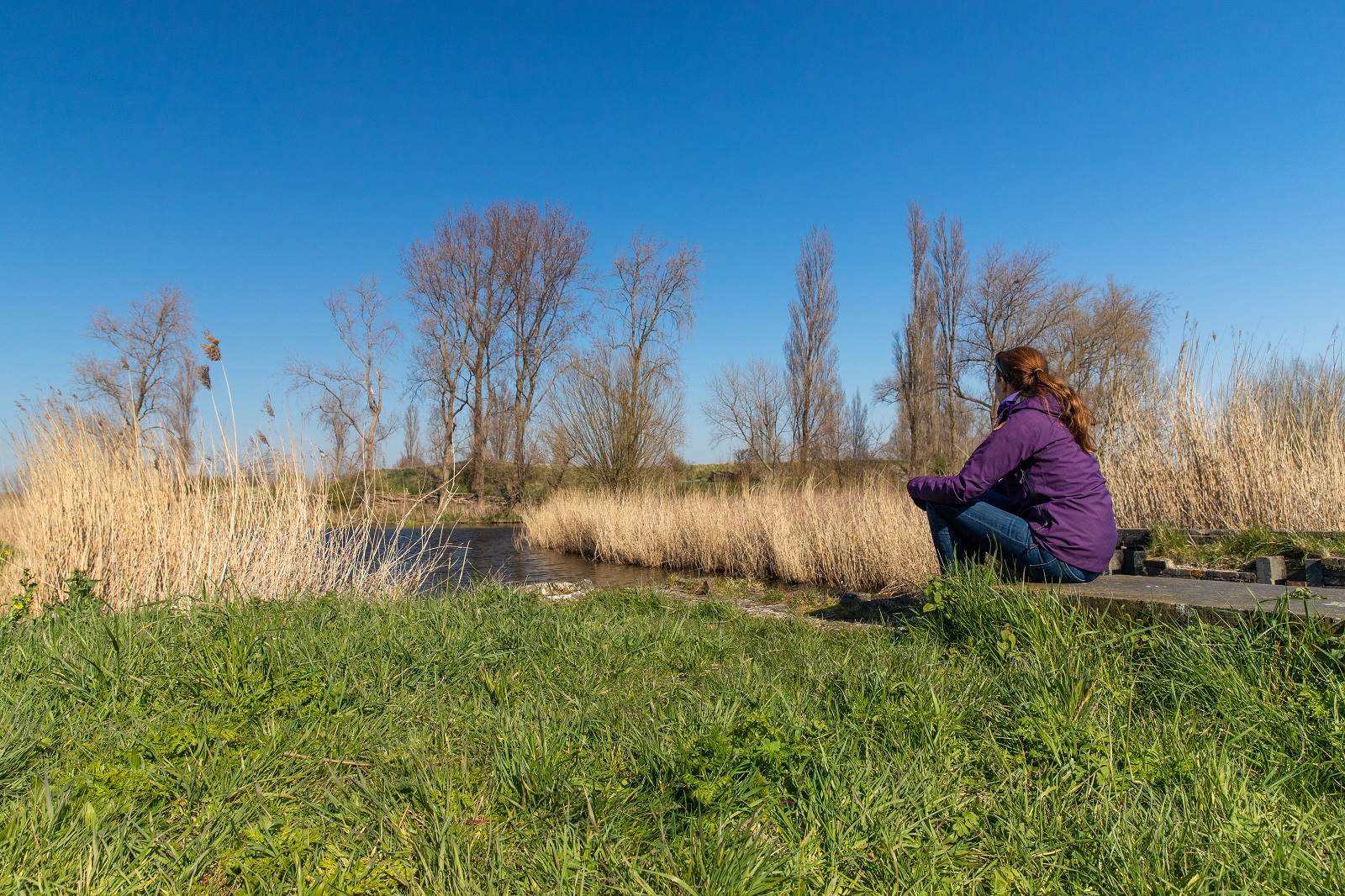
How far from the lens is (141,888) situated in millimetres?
1598

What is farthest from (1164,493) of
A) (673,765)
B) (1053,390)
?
(673,765)

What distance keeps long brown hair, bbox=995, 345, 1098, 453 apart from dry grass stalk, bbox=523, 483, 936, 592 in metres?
3.84

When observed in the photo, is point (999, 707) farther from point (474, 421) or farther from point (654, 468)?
point (474, 421)

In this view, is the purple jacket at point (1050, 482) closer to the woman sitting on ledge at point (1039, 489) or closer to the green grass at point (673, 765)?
the woman sitting on ledge at point (1039, 489)

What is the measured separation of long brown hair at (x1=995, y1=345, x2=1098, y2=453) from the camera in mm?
3729

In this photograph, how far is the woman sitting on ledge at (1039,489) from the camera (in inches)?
140

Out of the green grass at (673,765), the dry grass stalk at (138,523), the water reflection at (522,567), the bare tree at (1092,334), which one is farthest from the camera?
the bare tree at (1092,334)

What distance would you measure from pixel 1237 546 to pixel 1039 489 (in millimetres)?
2952

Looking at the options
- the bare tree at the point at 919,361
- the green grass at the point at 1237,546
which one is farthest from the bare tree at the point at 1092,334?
the green grass at the point at 1237,546

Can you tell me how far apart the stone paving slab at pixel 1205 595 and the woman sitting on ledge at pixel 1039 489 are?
0.79 feet

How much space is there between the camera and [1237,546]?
5.28 meters

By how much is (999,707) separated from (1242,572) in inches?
153

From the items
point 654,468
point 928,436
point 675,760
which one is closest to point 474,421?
point 654,468

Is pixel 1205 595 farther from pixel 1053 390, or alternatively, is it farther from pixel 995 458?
pixel 1053 390
